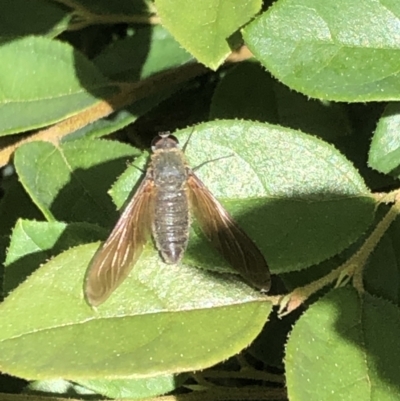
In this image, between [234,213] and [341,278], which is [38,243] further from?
[341,278]

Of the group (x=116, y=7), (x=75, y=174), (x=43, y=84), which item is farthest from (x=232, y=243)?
(x=116, y=7)

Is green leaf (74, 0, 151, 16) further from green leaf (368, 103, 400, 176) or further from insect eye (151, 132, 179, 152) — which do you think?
green leaf (368, 103, 400, 176)

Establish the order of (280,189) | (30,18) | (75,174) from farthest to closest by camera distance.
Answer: (30,18) < (75,174) < (280,189)

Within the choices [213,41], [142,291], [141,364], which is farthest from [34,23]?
[141,364]

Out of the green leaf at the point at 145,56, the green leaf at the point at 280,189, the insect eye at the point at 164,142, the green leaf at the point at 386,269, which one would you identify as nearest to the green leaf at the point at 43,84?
the green leaf at the point at 145,56

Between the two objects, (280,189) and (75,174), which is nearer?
(280,189)

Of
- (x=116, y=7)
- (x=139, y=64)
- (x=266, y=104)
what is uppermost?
(x=116, y=7)

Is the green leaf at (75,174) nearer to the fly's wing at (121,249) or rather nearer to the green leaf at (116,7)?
the fly's wing at (121,249)
